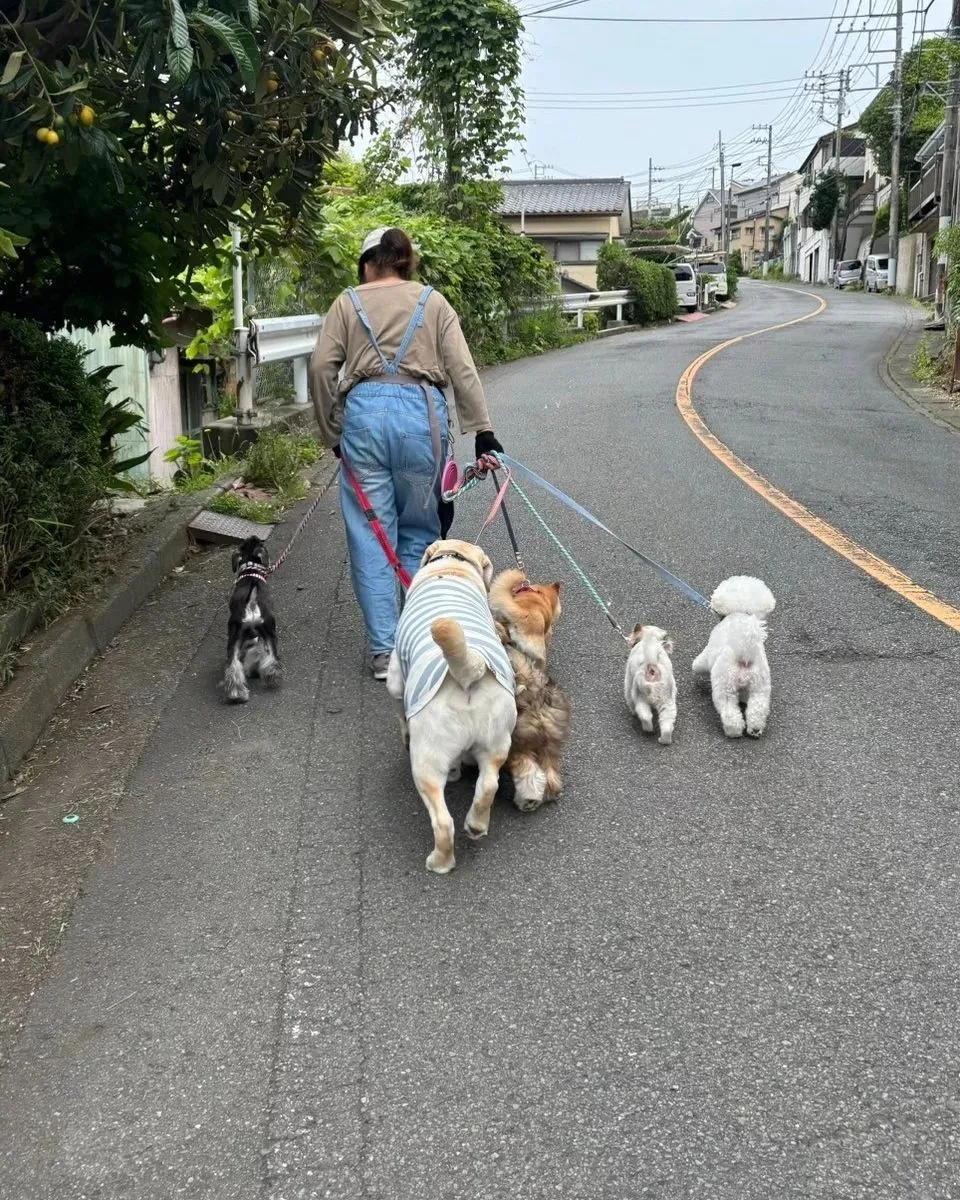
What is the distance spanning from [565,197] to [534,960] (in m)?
46.1

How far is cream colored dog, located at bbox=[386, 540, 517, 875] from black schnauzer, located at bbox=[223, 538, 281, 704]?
1524 millimetres

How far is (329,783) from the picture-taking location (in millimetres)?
4215

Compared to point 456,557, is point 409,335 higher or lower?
higher

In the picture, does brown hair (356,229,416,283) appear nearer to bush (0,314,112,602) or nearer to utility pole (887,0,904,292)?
bush (0,314,112,602)

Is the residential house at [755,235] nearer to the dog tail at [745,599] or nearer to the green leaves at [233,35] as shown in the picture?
the dog tail at [745,599]

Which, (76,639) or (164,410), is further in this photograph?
(164,410)

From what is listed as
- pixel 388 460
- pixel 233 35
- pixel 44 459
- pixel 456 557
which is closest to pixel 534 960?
pixel 456 557

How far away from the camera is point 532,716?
12.7 ft

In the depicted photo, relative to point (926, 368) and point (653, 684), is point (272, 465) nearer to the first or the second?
point (653, 684)

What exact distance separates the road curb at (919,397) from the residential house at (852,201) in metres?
→ 57.6

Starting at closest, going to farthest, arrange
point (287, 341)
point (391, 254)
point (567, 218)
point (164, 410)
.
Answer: point (391, 254) < point (287, 341) < point (164, 410) < point (567, 218)

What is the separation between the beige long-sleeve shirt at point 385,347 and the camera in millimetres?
4926

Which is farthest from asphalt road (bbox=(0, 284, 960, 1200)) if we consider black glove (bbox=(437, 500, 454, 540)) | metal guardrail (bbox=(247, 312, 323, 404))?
metal guardrail (bbox=(247, 312, 323, 404))

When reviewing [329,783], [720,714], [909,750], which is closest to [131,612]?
[329,783]
